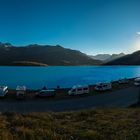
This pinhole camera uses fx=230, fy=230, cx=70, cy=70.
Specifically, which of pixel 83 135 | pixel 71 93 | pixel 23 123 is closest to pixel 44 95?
pixel 71 93

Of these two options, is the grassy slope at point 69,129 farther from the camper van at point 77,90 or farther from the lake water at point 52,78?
the lake water at point 52,78

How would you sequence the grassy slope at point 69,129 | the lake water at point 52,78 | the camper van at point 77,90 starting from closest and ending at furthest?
the grassy slope at point 69,129, the camper van at point 77,90, the lake water at point 52,78

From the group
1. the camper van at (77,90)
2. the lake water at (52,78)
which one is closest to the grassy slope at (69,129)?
the camper van at (77,90)

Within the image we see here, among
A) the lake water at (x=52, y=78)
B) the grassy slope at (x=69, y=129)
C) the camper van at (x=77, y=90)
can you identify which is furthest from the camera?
the lake water at (x=52, y=78)

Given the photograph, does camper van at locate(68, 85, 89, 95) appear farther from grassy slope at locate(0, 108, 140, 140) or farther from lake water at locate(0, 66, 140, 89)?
lake water at locate(0, 66, 140, 89)

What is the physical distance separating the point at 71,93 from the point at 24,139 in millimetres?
30713

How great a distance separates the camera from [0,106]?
94.2ft

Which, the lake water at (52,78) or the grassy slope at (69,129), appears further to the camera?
the lake water at (52,78)

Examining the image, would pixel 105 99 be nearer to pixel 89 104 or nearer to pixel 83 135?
pixel 89 104

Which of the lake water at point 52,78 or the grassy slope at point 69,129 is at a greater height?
the grassy slope at point 69,129

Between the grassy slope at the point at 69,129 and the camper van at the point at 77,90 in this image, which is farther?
the camper van at the point at 77,90

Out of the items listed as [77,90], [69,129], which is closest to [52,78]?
[77,90]

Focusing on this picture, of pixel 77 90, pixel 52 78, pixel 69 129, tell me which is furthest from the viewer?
pixel 52 78

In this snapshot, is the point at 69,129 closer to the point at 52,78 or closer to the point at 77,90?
the point at 77,90
